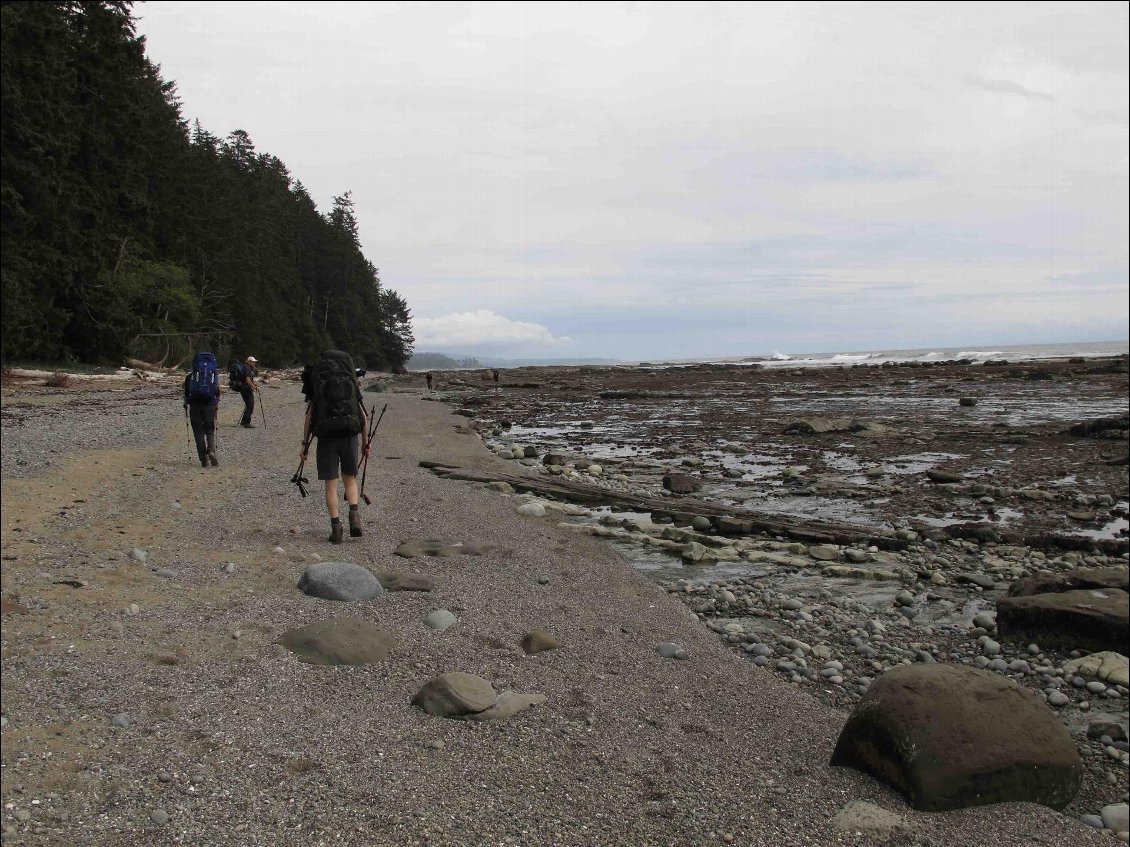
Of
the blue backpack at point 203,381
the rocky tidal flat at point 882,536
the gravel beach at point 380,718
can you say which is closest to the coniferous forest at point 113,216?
the blue backpack at point 203,381

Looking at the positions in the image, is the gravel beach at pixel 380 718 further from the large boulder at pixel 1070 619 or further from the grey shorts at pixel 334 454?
the large boulder at pixel 1070 619

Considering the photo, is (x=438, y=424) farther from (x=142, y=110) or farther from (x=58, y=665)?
(x=142, y=110)

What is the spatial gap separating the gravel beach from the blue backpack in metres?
4.16

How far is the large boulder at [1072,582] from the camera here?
7.86 meters

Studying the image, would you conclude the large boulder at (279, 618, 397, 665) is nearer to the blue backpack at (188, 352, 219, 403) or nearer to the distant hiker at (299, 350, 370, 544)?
the distant hiker at (299, 350, 370, 544)

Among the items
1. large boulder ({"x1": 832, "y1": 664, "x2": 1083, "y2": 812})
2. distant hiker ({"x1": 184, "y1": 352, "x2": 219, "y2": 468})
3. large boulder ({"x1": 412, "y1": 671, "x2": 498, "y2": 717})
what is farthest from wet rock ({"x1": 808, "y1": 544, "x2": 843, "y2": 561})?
distant hiker ({"x1": 184, "y1": 352, "x2": 219, "y2": 468})

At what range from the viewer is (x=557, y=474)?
16109 millimetres

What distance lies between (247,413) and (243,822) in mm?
18146

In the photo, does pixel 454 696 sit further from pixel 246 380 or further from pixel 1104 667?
pixel 246 380

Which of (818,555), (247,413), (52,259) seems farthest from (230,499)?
(52,259)

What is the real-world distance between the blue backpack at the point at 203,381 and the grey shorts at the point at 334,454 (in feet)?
18.0

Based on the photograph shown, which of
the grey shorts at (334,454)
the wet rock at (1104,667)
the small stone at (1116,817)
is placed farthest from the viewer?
the grey shorts at (334,454)

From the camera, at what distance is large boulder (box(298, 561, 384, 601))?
6555mm

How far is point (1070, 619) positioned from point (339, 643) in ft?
22.8
